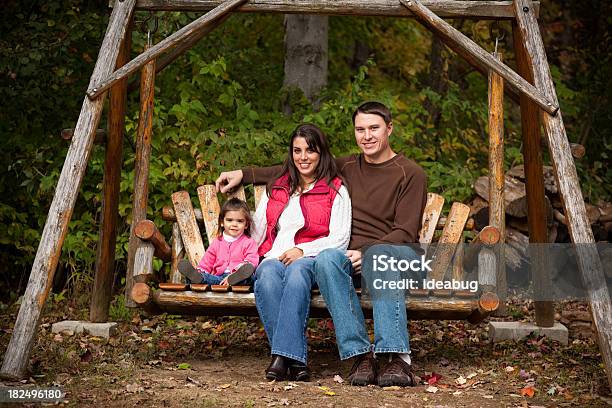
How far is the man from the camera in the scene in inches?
198

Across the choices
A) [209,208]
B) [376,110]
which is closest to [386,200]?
[376,110]

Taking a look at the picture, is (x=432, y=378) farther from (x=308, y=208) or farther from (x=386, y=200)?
(x=308, y=208)

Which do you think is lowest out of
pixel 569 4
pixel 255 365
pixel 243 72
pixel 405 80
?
pixel 255 365

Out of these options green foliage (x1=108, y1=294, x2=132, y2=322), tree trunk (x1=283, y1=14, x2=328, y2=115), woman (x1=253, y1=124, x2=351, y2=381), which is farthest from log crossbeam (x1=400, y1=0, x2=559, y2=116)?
green foliage (x1=108, y1=294, x2=132, y2=322)

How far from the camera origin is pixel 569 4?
40.3ft

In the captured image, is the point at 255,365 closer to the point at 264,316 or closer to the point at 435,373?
the point at 264,316

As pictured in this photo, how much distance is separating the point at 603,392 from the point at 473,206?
3304 millimetres

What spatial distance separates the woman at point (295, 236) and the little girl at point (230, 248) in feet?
0.31

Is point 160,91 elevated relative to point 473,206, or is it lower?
elevated

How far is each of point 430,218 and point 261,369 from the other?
57.1 inches

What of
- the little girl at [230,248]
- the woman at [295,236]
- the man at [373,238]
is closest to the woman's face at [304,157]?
the woman at [295,236]

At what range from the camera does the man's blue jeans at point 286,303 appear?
5008 millimetres

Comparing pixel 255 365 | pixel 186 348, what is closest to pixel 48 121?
pixel 186 348

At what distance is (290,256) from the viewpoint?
17.5 feet
